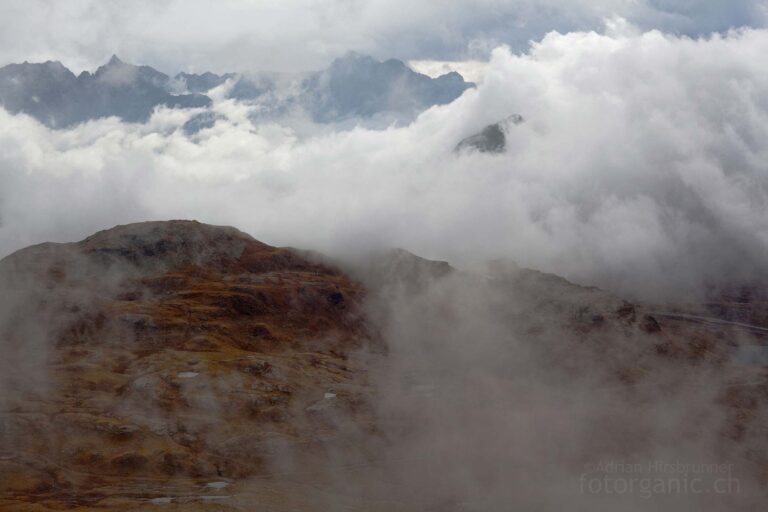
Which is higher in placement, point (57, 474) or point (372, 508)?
point (57, 474)

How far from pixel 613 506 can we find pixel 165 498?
121 meters

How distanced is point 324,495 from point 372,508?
48.9ft

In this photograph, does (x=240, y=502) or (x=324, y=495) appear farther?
(x=324, y=495)

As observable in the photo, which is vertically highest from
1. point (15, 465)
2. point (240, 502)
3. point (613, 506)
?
point (15, 465)

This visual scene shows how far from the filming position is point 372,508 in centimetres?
19038

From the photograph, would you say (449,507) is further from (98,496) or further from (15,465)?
(15,465)

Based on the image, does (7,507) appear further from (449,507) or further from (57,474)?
(449,507)

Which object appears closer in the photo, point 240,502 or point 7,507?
point 7,507

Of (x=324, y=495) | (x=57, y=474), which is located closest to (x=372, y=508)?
(x=324, y=495)

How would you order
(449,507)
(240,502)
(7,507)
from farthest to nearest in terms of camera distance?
1. (449,507)
2. (240,502)
3. (7,507)

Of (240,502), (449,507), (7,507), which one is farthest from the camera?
(449,507)

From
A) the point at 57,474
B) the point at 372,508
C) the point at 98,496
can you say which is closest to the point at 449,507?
the point at 372,508

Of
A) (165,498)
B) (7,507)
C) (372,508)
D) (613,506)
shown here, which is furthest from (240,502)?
(613,506)

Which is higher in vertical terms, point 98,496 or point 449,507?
point 98,496
